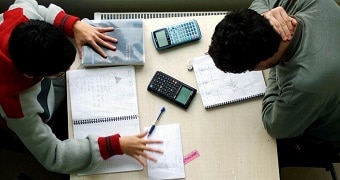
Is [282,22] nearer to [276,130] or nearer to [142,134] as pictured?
[276,130]

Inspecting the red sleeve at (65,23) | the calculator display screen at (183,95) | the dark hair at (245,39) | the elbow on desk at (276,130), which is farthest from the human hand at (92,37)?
the elbow on desk at (276,130)

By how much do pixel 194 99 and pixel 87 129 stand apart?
34 cm

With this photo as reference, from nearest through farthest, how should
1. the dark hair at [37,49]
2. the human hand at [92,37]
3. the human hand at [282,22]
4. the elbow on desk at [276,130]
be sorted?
1. the dark hair at [37,49]
2. the human hand at [282,22]
3. the elbow on desk at [276,130]
4. the human hand at [92,37]

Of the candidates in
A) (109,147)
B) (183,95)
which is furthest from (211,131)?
(109,147)

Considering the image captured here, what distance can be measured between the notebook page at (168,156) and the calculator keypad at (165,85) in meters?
0.11

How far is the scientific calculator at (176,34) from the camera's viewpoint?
1472 millimetres

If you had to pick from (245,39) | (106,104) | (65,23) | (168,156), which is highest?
(65,23)

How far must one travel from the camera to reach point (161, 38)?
1477 millimetres

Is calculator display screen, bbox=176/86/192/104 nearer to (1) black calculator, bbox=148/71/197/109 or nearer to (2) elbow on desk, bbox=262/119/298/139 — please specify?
(1) black calculator, bbox=148/71/197/109

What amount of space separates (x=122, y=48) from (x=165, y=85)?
7.2 inches

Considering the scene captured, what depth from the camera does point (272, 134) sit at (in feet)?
4.53

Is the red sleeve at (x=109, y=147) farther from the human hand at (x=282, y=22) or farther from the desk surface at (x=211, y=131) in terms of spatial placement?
the human hand at (x=282, y=22)

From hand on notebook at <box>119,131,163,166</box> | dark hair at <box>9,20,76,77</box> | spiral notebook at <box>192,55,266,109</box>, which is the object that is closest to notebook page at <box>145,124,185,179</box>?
hand on notebook at <box>119,131,163,166</box>

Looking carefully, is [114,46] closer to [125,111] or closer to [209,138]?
[125,111]
